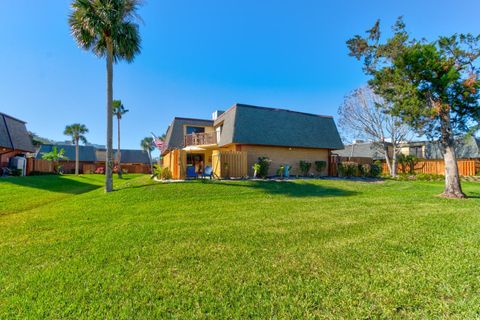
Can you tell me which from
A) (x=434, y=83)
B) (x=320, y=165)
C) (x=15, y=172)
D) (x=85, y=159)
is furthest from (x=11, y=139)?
(x=434, y=83)

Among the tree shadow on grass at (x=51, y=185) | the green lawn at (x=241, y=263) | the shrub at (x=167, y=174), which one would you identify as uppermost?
the shrub at (x=167, y=174)

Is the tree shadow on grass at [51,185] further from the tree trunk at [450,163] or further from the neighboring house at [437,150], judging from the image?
the neighboring house at [437,150]

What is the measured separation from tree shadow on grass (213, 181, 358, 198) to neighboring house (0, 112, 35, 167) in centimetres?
2455

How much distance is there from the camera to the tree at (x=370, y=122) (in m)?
24.3

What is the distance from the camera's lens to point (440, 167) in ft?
78.1

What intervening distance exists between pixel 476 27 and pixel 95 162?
53.0m

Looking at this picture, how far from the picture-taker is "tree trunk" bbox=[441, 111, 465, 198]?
34.8 ft

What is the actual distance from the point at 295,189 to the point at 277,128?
7.60m

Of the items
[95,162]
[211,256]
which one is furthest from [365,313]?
[95,162]

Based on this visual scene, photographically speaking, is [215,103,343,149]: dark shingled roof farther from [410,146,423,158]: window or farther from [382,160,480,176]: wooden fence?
[410,146,423,158]: window

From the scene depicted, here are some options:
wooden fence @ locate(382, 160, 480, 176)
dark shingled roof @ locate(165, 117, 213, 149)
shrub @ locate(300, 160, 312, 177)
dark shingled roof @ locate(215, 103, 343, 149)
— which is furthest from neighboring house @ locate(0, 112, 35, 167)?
wooden fence @ locate(382, 160, 480, 176)

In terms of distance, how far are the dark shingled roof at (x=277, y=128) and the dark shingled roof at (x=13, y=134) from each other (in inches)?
844

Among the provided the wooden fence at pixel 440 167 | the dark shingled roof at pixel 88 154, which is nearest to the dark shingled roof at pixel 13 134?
the dark shingled roof at pixel 88 154

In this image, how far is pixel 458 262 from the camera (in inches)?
153
